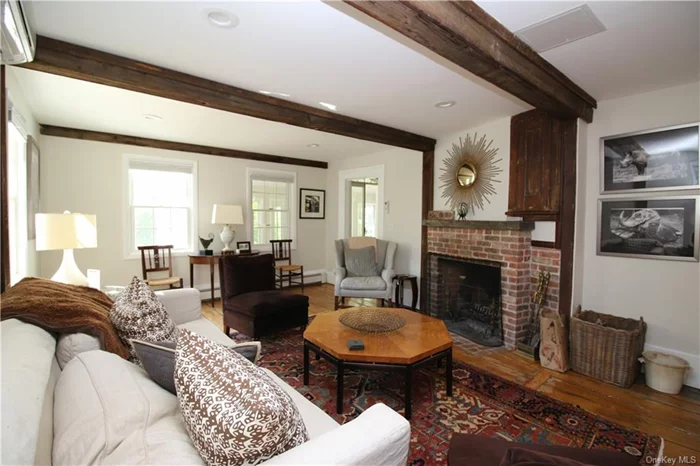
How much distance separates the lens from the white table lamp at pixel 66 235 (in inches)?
92.0

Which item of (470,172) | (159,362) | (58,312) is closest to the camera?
(159,362)

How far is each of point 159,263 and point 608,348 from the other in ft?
16.6

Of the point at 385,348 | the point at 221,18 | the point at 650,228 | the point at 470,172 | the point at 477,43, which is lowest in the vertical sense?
the point at 385,348

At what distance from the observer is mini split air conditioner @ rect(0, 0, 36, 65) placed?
113 cm

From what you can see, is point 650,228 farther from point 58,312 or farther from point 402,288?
point 58,312

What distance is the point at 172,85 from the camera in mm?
2361

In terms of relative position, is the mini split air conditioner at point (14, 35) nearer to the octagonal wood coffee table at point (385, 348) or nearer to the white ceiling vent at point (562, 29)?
the octagonal wood coffee table at point (385, 348)

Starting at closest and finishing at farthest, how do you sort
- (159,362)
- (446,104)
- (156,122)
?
(159,362) < (446,104) < (156,122)

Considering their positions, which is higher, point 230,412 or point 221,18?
point 221,18

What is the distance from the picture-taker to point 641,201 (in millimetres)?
2680

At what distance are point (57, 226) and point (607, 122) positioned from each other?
Answer: 4.42m

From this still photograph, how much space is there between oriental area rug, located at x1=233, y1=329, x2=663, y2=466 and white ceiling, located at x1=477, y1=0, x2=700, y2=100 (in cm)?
227

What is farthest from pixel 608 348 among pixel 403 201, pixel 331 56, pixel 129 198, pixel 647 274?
pixel 129 198

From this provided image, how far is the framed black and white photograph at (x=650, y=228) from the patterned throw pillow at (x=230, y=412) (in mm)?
3089
